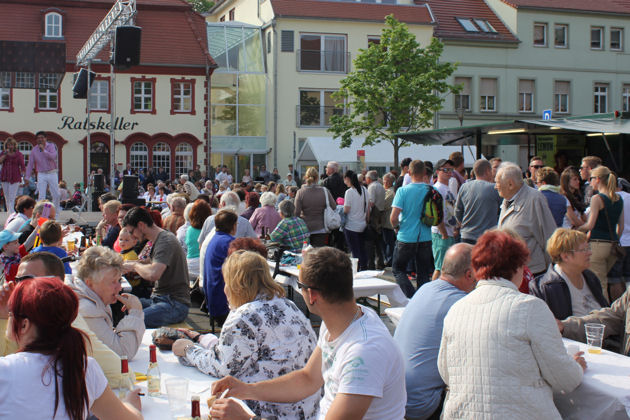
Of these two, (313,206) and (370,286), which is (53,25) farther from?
(370,286)

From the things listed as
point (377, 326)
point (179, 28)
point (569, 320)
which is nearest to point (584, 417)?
point (569, 320)

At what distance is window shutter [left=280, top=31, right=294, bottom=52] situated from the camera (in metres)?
35.6

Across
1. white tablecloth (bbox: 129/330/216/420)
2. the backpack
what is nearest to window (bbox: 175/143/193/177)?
the backpack

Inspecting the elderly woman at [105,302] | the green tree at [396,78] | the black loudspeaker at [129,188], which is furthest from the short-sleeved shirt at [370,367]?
the green tree at [396,78]

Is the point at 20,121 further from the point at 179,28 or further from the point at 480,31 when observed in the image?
the point at 480,31

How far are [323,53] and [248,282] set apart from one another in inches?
1316

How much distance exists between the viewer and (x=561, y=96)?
39.2 meters

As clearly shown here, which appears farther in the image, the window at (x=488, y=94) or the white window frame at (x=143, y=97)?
the window at (x=488, y=94)

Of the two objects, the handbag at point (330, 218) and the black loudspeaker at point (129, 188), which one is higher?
the black loudspeaker at point (129, 188)

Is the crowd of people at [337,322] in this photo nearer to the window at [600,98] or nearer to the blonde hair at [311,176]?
the blonde hair at [311,176]

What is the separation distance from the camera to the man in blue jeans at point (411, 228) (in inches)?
339

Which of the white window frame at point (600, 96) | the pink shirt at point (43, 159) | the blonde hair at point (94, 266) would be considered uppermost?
the white window frame at point (600, 96)

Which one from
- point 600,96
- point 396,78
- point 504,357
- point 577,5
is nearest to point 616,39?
point 577,5

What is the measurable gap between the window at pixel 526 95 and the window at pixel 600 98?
3.93 meters
